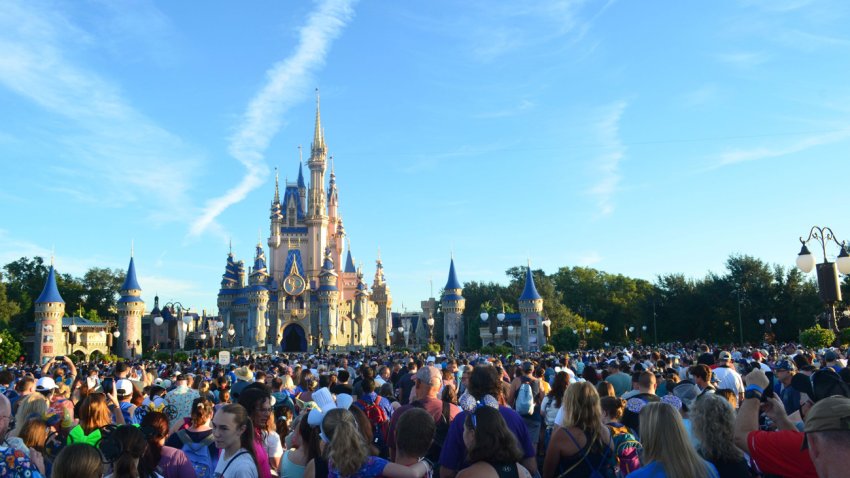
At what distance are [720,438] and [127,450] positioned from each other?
13.7ft

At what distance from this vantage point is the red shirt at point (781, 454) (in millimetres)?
4180

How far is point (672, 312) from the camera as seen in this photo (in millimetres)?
64062

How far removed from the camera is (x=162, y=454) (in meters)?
5.71

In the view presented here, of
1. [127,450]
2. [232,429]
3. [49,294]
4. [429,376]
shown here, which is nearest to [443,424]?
[429,376]

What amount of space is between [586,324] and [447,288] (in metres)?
16.9

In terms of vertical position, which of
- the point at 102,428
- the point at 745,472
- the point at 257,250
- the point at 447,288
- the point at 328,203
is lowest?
the point at 745,472

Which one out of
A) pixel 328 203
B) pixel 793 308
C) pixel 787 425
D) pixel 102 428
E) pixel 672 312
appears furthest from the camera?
pixel 328 203

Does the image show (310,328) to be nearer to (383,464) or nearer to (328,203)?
(328,203)

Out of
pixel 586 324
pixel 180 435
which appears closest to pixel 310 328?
pixel 586 324

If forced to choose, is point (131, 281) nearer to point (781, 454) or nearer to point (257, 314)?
point (257, 314)

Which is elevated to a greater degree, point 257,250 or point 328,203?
point 328,203

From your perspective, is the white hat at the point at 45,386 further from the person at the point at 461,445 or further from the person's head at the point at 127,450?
the person at the point at 461,445

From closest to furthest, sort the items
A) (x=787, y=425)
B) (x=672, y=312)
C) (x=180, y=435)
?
(x=787, y=425) < (x=180, y=435) < (x=672, y=312)

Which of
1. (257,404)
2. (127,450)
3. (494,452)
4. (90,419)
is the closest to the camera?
(494,452)
